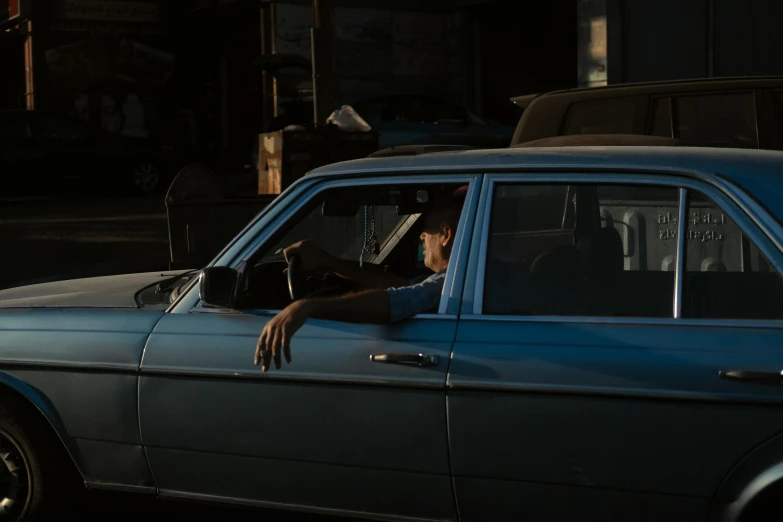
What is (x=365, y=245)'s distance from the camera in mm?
5414

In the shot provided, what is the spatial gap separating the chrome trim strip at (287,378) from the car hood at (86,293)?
1.31 feet

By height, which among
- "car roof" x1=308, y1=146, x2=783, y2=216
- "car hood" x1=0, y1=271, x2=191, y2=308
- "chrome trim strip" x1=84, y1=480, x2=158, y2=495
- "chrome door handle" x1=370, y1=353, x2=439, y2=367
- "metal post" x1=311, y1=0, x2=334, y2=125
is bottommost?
"chrome trim strip" x1=84, y1=480, x2=158, y2=495

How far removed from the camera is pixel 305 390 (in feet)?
13.0

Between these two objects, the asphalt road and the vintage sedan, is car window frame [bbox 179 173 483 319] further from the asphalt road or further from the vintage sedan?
the asphalt road

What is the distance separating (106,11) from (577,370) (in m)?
27.7

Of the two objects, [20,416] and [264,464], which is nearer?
[264,464]

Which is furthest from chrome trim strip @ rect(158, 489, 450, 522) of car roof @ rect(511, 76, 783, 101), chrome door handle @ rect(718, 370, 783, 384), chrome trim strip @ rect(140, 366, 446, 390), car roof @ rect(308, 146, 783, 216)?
car roof @ rect(511, 76, 783, 101)

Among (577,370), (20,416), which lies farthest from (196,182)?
(577,370)

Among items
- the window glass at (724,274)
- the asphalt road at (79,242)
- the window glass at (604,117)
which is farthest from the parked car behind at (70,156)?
the window glass at (724,274)

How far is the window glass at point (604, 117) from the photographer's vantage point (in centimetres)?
789

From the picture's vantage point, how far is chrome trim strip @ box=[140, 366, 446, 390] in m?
3.77

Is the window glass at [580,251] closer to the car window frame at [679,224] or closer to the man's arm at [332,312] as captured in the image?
the car window frame at [679,224]

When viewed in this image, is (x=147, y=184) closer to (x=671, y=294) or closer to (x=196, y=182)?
(x=196, y=182)

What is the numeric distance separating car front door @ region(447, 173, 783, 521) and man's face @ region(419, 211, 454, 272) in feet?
1.26
